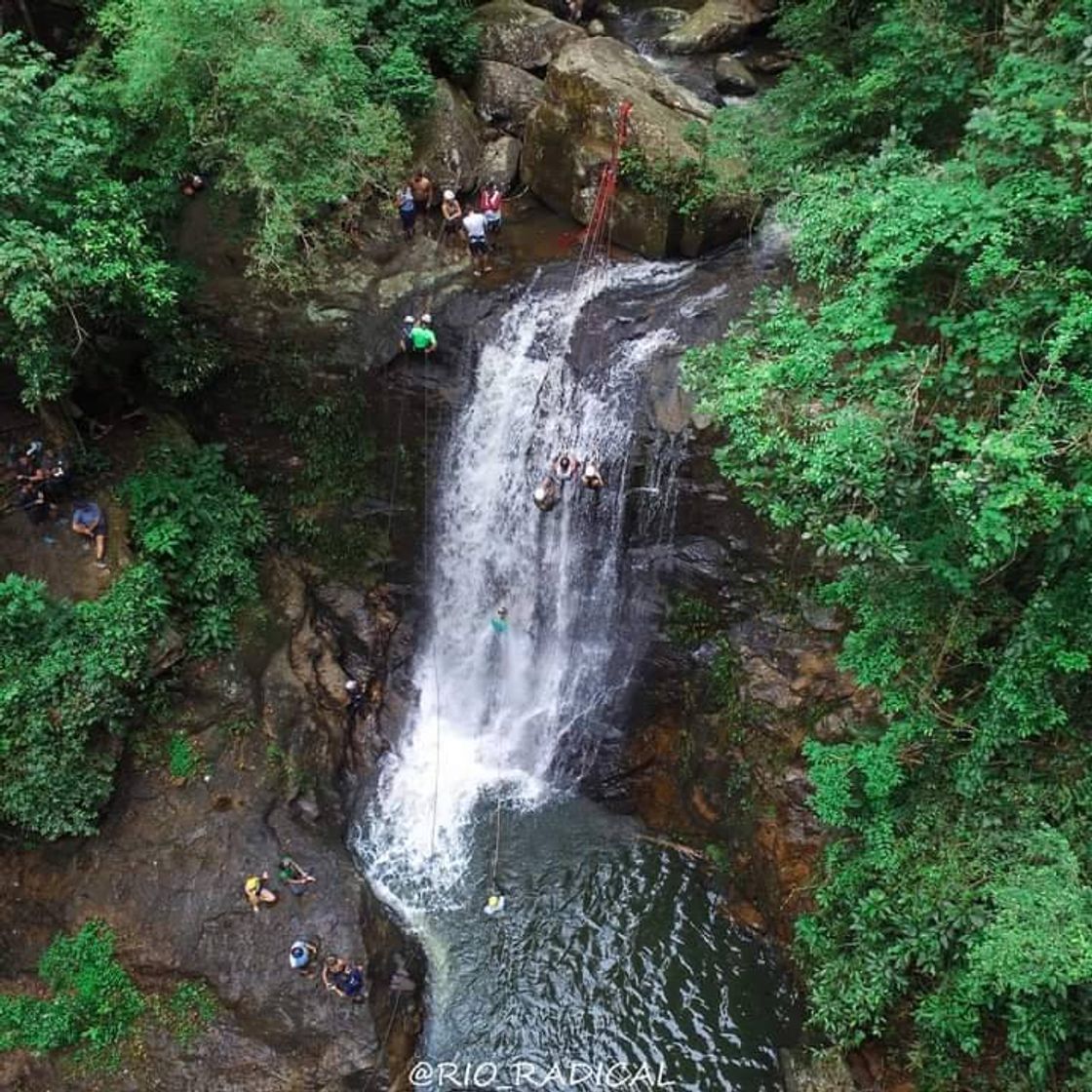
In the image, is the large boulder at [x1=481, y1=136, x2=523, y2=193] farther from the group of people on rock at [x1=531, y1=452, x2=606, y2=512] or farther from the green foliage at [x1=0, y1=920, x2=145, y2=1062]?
the green foliage at [x1=0, y1=920, x2=145, y2=1062]

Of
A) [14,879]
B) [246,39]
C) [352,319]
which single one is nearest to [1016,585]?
[352,319]

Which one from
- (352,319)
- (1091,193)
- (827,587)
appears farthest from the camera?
(352,319)

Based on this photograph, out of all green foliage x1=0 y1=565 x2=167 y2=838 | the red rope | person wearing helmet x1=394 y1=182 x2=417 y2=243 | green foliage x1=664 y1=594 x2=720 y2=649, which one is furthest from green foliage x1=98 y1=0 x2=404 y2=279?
green foliage x1=664 y1=594 x2=720 y2=649

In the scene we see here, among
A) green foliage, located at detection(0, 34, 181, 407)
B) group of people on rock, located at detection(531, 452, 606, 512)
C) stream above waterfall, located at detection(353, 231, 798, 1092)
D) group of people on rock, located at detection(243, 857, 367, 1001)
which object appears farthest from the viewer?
group of people on rock, located at detection(531, 452, 606, 512)

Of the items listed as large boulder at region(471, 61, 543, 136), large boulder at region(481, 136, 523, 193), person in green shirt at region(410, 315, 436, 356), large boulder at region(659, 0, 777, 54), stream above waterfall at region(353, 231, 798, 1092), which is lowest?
stream above waterfall at region(353, 231, 798, 1092)

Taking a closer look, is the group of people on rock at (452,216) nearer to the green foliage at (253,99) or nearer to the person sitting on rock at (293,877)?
the green foliage at (253,99)

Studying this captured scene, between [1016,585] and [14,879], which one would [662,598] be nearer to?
[1016,585]

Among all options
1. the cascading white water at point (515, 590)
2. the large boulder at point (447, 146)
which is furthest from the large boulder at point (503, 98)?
the cascading white water at point (515, 590)
